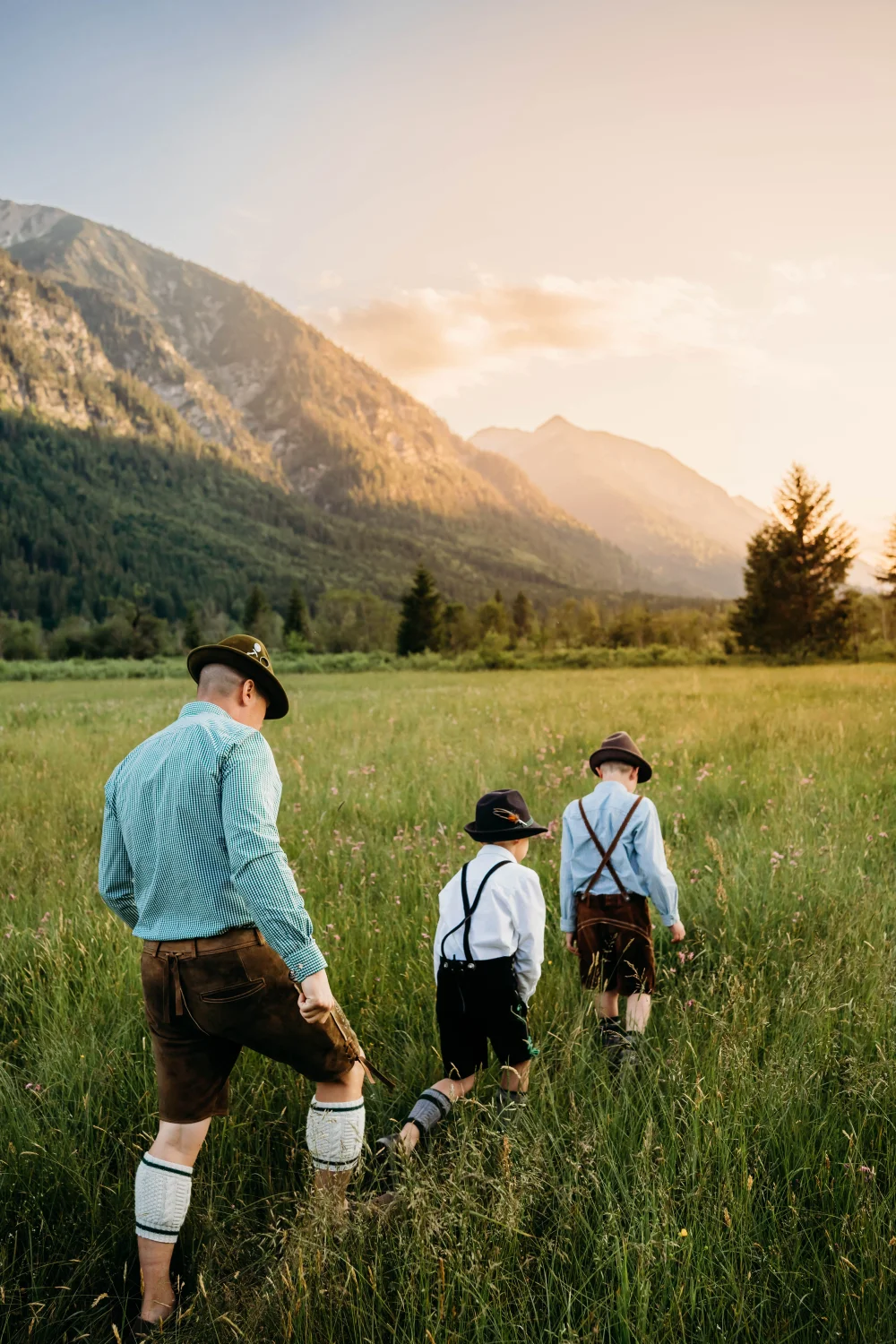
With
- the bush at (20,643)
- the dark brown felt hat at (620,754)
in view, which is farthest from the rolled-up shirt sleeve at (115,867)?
the bush at (20,643)

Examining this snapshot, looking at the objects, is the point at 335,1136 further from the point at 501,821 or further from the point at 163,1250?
the point at 501,821

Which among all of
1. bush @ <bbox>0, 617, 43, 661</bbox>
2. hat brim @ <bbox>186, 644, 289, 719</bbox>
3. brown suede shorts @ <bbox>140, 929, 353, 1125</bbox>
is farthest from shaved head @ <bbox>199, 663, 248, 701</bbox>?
bush @ <bbox>0, 617, 43, 661</bbox>

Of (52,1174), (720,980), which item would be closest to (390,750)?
(720,980)

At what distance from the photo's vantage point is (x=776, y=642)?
4550 centimetres

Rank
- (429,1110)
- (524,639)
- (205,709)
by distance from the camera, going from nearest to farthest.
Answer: (205,709)
(429,1110)
(524,639)

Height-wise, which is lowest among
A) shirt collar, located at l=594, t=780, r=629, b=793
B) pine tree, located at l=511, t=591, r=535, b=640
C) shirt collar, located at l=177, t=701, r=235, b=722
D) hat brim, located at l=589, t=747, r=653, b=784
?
shirt collar, located at l=594, t=780, r=629, b=793

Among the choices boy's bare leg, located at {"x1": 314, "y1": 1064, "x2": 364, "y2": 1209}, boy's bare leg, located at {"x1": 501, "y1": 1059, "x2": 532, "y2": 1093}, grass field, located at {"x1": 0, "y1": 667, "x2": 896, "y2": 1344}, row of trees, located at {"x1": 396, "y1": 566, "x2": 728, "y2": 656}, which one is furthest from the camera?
row of trees, located at {"x1": 396, "y1": 566, "x2": 728, "y2": 656}

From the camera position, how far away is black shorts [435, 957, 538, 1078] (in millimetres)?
3387

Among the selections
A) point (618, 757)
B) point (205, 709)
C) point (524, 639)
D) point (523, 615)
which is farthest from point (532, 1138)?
point (523, 615)

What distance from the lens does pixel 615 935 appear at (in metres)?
4.04

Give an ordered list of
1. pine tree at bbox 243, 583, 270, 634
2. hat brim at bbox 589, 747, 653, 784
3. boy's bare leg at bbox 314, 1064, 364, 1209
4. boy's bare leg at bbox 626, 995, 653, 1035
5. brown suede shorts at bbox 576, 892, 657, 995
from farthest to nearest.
→ pine tree at bbox 243, 583, 270, 634
hat brim at bbox 589, 747, 653, 784
brown suede shorts at bbox 576, 892, 657, 995
boy's bare leg at bbox 626, 995, 653, 1035
boy's bare leg at bbox 314, 1064, 364, 1209

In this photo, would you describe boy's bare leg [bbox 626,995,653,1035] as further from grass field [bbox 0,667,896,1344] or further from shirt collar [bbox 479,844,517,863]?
shirt collar [bbox 479,844,517,863]

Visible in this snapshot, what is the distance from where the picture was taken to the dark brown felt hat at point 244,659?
278 centimetres

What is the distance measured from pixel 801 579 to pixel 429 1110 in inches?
1858
